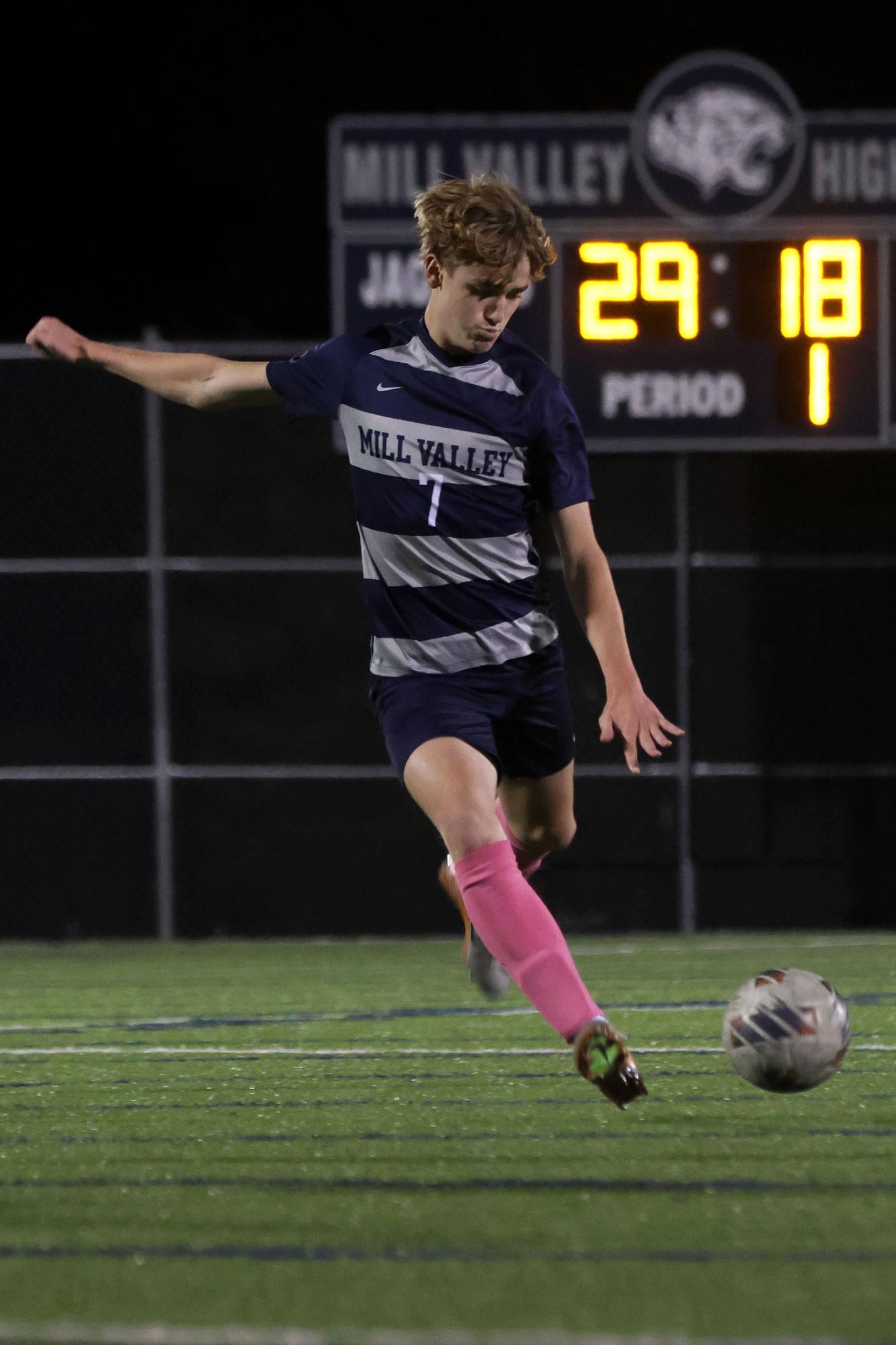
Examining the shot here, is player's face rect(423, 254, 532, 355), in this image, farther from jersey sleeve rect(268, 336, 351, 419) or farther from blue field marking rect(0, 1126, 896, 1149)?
blue field marking rect(0, 1126, 896, 1149)

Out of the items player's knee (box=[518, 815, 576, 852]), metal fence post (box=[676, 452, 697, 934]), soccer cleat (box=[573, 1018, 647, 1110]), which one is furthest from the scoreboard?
soccer cleat (box=[573, 1018, 647, 1110])

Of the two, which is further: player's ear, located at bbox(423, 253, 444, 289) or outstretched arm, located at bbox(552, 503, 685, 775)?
player's ear, located at bbox(423, 253, 444, 289)

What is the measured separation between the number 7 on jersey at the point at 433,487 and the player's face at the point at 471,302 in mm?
250

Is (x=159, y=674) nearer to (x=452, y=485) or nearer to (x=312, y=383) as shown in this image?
(x=312, y=383)

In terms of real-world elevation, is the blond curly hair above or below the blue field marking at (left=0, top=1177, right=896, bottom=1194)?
above

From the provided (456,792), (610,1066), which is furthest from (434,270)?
(610,1066)

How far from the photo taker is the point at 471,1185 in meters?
3.66

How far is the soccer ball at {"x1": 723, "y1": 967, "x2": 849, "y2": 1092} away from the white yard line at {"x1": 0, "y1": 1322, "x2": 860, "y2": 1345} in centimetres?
159

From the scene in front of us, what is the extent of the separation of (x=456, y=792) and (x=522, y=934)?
0.93ft

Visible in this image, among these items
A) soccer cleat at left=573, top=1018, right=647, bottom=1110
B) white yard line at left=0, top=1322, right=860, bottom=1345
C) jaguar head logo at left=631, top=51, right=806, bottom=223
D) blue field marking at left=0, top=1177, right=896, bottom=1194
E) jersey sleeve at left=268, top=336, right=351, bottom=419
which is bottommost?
blue field marking at left=0, top=1177, right=896, bottom=1194

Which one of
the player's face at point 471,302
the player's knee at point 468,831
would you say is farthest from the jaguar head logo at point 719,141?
the player's knee at point 468,831

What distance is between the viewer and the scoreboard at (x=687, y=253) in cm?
952

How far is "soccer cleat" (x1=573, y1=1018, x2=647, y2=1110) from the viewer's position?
393 cm

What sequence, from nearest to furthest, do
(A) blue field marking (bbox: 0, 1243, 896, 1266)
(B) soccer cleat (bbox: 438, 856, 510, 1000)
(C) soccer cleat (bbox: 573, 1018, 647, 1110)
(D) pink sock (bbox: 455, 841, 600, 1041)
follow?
(A) blue field marking (bbox: 0, 1243, 896, 1266) → (C) soccer cleat (bbox: 573, 1018, 647, 1110) → (D) pink sock (bbox: 455, 841, 600, 1041) → (B) soccer cleat (bbox: 438, 856, 510, 1000)
